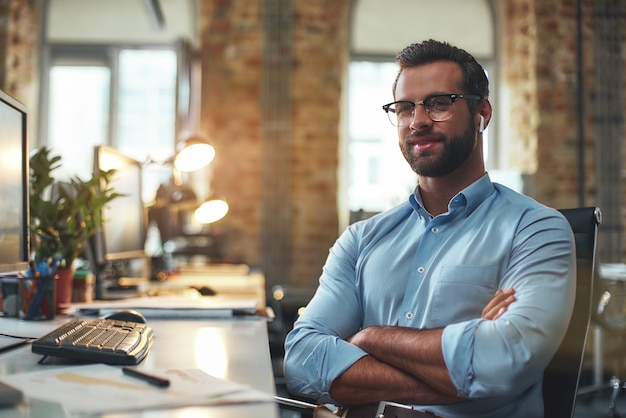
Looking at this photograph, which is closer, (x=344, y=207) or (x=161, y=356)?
(x=161, y=356)

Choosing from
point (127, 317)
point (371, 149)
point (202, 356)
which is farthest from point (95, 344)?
point (371, 149)

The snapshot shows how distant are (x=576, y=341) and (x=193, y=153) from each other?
1.99m

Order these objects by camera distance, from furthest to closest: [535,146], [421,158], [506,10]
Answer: [506,10] → [535,146] → [421,158]

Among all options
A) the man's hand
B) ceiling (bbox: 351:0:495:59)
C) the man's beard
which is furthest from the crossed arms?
ceiling (bbox: 351:0:495:59)

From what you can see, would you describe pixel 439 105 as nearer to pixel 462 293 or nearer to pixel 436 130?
pixel 436 130

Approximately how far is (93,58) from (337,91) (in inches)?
87.1

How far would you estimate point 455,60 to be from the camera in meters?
1.69

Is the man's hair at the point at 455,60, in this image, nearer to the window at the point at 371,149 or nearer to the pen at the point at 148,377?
the pen at the point at 148,377

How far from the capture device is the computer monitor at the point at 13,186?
1.48m

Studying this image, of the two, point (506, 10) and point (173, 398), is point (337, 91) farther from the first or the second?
point (173, 398)

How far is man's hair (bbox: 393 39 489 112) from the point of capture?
1.69 metres

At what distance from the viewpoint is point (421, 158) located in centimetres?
165

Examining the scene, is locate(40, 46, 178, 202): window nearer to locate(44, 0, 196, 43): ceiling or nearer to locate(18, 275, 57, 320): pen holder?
locate(44, 0, 196, 43): ceiling

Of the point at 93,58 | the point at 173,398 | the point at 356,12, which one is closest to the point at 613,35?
the point at 356,12
